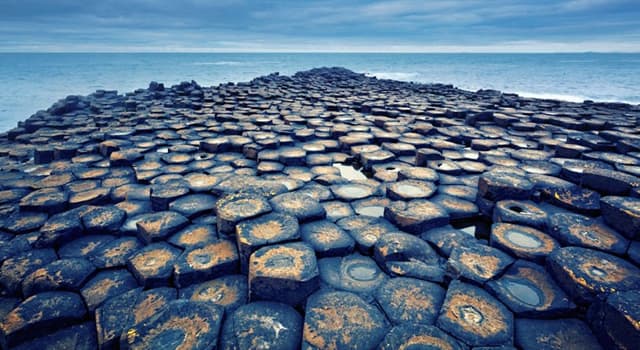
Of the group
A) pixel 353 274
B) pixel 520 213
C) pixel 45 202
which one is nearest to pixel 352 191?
pixel 353 274

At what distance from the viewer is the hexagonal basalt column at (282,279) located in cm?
153

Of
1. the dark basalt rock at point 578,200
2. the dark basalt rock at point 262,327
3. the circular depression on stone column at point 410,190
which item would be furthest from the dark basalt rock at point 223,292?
the dark basalt rock at point 578,200

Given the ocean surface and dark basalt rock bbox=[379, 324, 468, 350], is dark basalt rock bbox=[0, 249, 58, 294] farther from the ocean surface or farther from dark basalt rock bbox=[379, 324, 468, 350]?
the ocean surface

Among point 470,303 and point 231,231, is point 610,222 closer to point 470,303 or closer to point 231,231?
point 470,303

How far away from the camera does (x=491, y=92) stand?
10.3 m

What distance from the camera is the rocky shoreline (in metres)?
1.39

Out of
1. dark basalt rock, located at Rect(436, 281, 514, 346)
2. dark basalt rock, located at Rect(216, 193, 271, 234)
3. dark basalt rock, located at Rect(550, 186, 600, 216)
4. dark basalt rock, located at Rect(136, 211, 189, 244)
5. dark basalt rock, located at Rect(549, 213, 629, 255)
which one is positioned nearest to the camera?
dark basalt rock, located at Rect(436, 281, 514, 346)

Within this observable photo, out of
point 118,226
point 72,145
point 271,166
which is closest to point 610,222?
point 271,166

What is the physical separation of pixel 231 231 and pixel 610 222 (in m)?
2.53

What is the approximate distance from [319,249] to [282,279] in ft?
1.55

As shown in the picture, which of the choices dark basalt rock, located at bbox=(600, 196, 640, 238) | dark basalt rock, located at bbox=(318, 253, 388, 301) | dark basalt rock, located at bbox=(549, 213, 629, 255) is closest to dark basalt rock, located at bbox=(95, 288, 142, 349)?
dark basalt rock, located at bbox=(318, 253, 388, 301)

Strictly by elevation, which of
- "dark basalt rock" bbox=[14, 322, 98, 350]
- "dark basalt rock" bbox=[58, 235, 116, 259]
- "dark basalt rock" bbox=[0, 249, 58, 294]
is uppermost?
"dark basalt rock" bbox=[0, 249, 58, 294]

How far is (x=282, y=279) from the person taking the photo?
1.52 m

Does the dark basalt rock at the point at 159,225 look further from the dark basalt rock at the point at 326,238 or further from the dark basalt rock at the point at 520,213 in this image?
the dark basalt rock at the point at 520,213
